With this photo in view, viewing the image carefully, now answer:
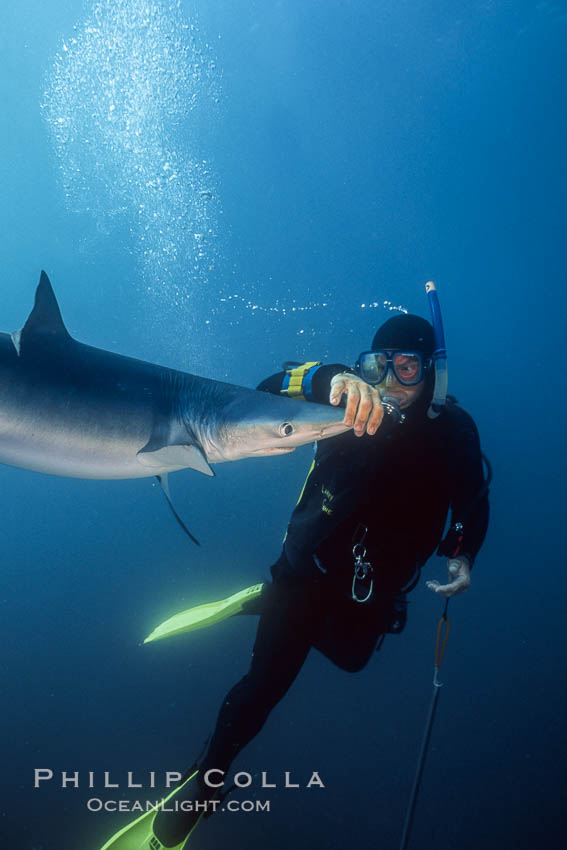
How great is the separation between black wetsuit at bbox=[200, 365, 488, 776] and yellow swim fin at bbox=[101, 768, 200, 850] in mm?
602

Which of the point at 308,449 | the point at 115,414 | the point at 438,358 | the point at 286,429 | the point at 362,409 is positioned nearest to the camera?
the point at 362,409

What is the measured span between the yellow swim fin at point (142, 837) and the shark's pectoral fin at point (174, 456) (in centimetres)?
262

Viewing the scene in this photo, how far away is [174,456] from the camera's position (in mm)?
2086

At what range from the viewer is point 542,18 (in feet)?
30.4

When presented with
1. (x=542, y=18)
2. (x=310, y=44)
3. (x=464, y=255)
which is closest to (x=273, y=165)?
(x=310, y=44)

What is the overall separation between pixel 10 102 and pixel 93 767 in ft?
66.1

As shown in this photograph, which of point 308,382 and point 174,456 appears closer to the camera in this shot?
point 174,456

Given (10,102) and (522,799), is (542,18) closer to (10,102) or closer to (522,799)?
(10,102)

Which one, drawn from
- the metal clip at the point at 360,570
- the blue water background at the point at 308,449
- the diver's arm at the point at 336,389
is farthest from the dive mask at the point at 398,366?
the blue water background at the point at 308,449

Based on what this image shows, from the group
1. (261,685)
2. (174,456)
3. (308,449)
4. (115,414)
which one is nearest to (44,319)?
(115,414)

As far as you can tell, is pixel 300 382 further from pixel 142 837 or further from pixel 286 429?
pixel 142 837

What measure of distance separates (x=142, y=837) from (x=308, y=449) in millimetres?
7097

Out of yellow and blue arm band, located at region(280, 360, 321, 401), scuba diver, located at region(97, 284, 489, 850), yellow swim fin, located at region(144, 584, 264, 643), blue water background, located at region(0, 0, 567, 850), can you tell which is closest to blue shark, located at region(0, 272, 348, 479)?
yellow and blue arm band, located at region(280, 360, 321, 401)

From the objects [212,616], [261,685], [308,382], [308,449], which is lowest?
[261,685]
